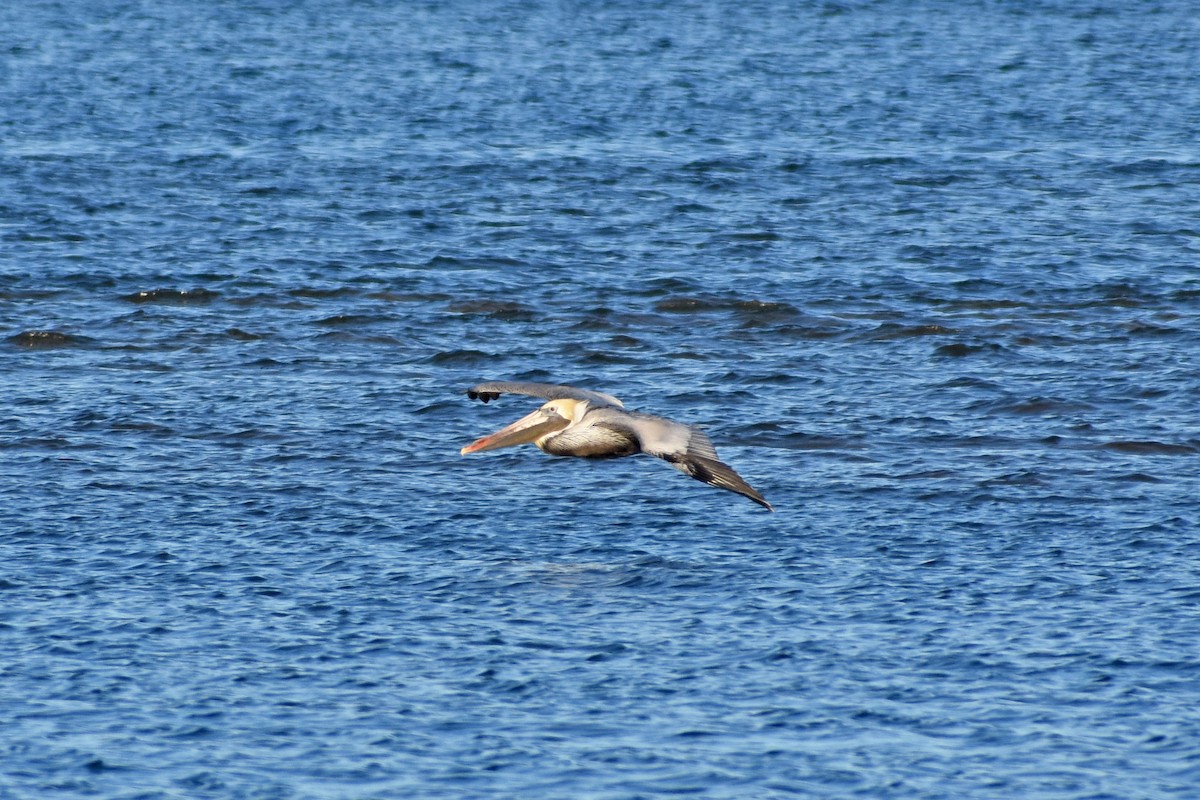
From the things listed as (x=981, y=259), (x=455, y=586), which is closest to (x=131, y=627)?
(x=455, y=586)

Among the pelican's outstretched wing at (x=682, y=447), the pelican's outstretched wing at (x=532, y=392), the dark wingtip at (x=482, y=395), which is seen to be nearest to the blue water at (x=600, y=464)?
the pelican's outstretched wing at (x=682, y=447)

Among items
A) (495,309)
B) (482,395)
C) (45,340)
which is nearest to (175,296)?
(45,340)

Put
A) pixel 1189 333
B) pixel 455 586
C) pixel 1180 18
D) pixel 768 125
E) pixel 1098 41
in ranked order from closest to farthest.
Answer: pixel 455 586, pixel 1189 333, pixel 768 125, pixel 1098 41, pixel 1180 18

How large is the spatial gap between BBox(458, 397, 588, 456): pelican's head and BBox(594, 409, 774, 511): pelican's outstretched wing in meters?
0.45

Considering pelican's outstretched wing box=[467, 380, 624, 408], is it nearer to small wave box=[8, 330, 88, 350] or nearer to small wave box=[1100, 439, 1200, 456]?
Result: small wave box=[1100, 439, 1200, 456]

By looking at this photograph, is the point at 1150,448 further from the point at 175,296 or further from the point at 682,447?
the point at 175,296

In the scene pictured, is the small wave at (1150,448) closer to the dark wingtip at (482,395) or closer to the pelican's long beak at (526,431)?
the pelican's long beak at (526,431)

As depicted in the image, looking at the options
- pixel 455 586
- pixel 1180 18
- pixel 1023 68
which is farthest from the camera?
pixel 1180 18

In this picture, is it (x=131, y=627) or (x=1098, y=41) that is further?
(x=1098, y=41)

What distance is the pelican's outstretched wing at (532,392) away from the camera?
17.3 metres

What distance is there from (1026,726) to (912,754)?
1011mm

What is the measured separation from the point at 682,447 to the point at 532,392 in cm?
172

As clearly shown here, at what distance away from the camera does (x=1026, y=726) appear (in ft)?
43.9

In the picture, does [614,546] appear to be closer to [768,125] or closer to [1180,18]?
[768,125]
